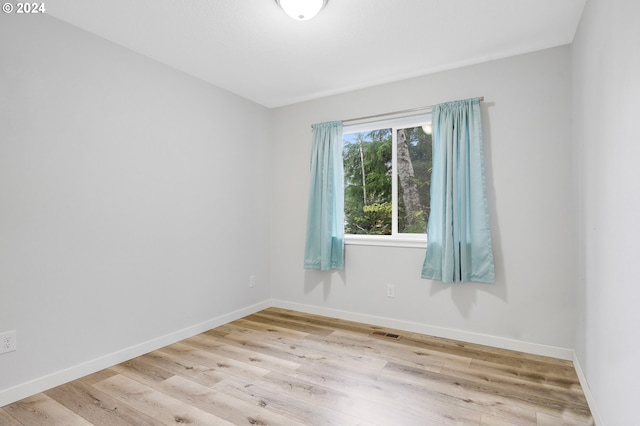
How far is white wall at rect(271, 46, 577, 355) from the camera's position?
2.62 metres

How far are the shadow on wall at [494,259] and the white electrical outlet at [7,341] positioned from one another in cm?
316

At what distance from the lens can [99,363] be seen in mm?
2447

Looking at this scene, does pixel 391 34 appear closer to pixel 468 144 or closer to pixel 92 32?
pixel 468 144

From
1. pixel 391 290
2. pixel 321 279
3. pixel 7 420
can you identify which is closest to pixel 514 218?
pixel 391 290

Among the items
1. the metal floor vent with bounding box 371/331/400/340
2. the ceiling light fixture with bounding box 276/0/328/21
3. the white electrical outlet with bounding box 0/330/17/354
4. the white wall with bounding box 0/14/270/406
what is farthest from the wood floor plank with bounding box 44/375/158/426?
the ceiling light fixture with bounding box 276/0/328/21

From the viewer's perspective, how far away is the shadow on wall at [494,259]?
2.83 meters

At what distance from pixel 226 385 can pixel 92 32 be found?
2603mm

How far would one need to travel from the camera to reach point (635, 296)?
50.6 inches

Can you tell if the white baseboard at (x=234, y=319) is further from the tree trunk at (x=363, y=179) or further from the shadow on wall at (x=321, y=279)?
the tree trunk at (x=363, y=179)

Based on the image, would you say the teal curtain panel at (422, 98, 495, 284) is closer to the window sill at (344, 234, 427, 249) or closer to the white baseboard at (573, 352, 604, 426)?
the window sill at (344, 234, 427, 249)

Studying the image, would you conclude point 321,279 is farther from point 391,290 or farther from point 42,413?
point 42,413

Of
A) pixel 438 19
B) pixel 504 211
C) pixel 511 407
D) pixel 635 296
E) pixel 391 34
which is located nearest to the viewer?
pixel 635 296

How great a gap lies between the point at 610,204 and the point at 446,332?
1822mm

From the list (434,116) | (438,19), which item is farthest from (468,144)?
(438,19)
